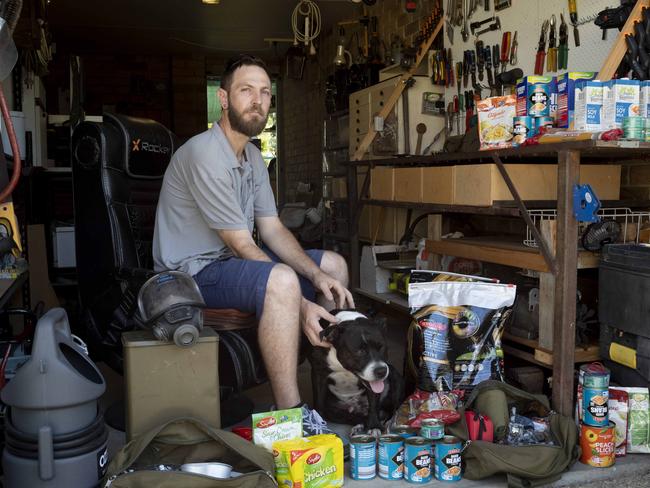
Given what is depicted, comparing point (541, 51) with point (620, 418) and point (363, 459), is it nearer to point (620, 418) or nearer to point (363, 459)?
point (620, 418)

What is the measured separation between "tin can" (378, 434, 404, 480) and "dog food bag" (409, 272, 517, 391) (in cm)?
50

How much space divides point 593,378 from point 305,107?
21.6ft

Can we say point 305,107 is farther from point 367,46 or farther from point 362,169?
point 362,169

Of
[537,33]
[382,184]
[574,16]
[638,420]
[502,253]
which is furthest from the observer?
[382,184]

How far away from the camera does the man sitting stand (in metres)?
2.32

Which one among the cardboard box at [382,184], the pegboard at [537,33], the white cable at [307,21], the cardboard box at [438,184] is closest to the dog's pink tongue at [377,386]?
the cardboard box at [438,184]

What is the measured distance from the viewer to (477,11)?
398cm

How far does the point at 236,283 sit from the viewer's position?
2.43 metres

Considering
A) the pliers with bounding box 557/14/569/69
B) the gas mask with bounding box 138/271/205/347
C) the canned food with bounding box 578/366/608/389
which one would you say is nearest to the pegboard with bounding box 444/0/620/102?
the pliers with bounding box 557/14/569/69

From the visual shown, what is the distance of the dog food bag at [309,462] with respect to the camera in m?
1.95

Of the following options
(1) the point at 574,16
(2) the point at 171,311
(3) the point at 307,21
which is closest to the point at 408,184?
(1) the point at 574,16

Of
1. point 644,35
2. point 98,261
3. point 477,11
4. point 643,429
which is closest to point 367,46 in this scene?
point 477,11

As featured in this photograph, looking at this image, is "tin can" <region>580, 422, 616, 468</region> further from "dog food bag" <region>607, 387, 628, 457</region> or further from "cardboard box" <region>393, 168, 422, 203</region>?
"cardboard box" <region>393, 168, 422, 203</region>

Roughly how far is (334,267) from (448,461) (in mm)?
948
